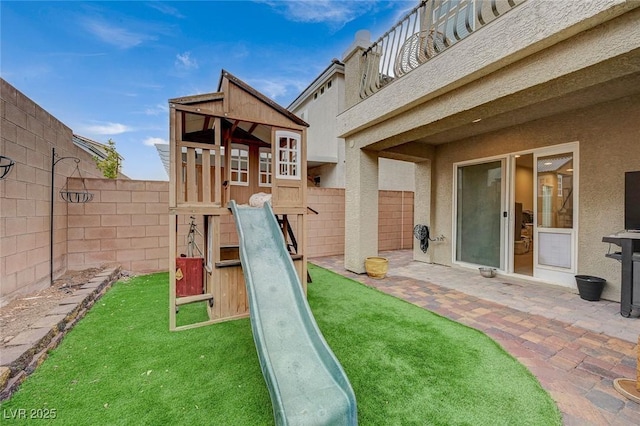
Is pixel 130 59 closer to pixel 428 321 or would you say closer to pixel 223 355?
pixel 223 355

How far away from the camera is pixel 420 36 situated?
4.43 meters

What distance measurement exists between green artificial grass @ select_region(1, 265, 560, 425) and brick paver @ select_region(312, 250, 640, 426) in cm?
21

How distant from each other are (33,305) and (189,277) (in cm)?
191

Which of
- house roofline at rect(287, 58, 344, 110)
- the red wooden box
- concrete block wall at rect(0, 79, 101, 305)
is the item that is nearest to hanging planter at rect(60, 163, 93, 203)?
concrete block wall at rect(0, 79, 101, 305)

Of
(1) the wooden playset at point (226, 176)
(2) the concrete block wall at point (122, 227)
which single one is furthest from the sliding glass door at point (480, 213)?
(2) the concrete block wall at point (122, 227)

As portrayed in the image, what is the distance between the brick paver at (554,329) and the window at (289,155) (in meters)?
2.71

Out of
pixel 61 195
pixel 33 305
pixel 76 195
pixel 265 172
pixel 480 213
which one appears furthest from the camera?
pixel 480 213

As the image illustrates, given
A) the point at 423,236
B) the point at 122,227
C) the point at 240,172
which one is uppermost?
the point at 240,172

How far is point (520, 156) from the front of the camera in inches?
216

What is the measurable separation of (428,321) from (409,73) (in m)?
3.83

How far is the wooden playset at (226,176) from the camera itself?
338cm

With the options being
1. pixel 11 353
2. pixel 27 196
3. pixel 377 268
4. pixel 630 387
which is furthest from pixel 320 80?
pixel 630 387

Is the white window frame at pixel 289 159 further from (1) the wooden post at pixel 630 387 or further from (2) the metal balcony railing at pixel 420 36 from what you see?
(1) the wooden post at pixel 630 387

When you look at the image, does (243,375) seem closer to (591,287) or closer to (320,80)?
(591,287)
